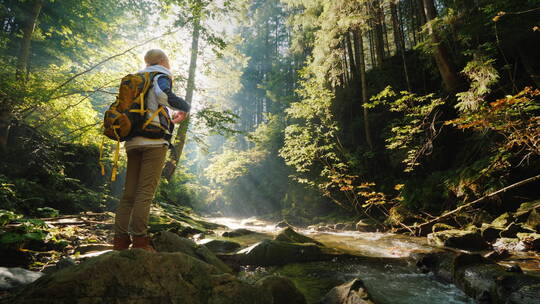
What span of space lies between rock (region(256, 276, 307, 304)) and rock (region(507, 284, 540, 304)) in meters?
2.27

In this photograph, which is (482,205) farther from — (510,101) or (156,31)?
(156,31)

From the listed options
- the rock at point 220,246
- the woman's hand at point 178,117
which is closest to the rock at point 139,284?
the woman's hand at point 178,117

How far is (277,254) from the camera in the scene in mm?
4770

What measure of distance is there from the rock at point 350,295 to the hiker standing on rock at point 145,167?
6.81 ft

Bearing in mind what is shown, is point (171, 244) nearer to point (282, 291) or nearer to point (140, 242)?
point (140, 242)

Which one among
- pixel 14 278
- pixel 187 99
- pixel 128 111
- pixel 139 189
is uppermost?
pixel 187 99

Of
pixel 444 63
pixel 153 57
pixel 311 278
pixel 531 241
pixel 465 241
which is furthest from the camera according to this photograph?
pixel 444 63

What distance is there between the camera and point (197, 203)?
101 feet

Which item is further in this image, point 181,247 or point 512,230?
point 512,230

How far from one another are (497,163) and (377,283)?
5283 millimetres

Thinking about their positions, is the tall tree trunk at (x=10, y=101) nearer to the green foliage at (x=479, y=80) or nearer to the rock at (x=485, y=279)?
the rock at (x=485, y=279)

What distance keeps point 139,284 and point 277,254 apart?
330cm

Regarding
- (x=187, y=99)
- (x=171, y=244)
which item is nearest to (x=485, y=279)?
(x=171, y=244)

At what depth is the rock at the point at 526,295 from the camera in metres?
2.66
